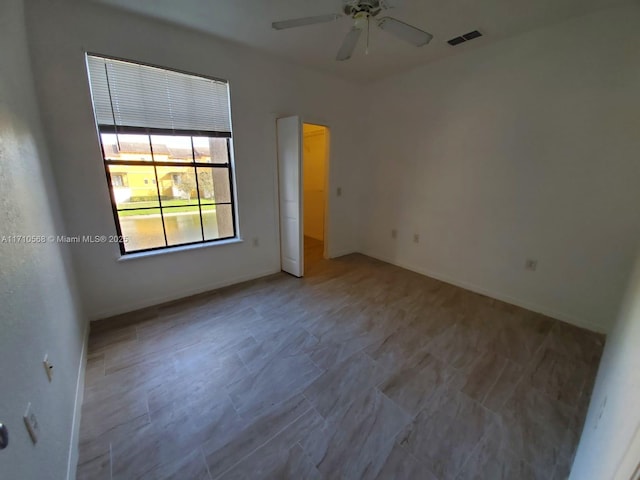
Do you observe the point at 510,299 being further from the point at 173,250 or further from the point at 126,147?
the point at 126,147

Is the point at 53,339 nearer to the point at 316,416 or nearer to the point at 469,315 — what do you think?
the point at 316,416

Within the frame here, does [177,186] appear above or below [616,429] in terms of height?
above

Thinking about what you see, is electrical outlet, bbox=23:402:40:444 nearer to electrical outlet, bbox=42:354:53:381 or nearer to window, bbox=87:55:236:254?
electrical outlet, bbox=42:354:53:381

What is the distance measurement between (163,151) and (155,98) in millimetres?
482

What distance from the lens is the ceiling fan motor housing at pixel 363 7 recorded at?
1.79 meters

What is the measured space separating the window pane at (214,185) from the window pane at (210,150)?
0.10 m

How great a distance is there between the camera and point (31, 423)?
0.96 metres

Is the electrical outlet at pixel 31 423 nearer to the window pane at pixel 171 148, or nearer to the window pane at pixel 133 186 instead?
the window pane at pixel 133 186

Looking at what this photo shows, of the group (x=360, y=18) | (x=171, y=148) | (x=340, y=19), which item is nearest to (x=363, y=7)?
(x=360, y=18)

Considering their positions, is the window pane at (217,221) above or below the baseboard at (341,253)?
above

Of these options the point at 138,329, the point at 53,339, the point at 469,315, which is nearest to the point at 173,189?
the point at 138,329

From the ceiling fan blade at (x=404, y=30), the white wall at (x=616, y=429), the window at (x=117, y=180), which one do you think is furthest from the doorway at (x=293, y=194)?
the white wall at (x=616, y=429)

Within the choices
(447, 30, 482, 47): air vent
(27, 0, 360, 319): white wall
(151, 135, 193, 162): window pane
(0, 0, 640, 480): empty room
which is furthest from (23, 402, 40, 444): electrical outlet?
(447, 30, 482, 47): air vent

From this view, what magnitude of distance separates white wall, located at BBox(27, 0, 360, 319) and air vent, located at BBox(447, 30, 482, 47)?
59.1 inches
